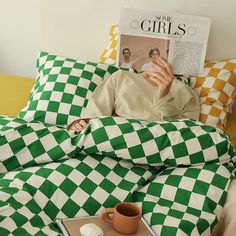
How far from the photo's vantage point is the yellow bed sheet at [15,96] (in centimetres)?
184

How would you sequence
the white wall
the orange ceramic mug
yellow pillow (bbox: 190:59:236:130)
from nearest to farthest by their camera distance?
the orange ceramic mug
yellow pillow (bbox: 190:59:236:130)
the white wall

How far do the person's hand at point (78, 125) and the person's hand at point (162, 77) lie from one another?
1.13 feet

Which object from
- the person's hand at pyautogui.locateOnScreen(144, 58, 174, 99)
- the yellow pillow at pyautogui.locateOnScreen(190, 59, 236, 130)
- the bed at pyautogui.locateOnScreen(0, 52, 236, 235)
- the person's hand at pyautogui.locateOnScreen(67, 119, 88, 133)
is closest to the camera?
the bed at pyautogui.locateOnScreen(0, 52, 236, 235)

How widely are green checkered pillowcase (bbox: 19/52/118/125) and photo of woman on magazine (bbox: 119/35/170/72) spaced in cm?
14

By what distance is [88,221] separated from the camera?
44.3 inches

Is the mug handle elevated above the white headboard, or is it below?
below

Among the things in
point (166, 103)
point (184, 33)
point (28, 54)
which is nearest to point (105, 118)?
point (166, 103)

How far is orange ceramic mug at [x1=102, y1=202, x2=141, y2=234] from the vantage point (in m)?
1.05

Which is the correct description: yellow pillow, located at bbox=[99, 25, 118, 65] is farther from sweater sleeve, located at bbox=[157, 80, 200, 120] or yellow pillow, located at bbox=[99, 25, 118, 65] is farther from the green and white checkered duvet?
the green and white checkered duvet

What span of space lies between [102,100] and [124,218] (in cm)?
76

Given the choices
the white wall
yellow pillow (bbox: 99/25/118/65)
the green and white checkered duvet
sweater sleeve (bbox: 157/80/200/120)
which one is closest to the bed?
the green and white checkered duvet

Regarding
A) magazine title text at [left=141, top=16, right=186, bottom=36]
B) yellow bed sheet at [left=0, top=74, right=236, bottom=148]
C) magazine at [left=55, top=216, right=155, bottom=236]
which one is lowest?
magazine at [left=55, top=216, right=155, bottom=236]

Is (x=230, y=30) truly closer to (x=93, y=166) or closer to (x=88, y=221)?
(x=93, y=166)

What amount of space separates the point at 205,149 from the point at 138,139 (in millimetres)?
235
